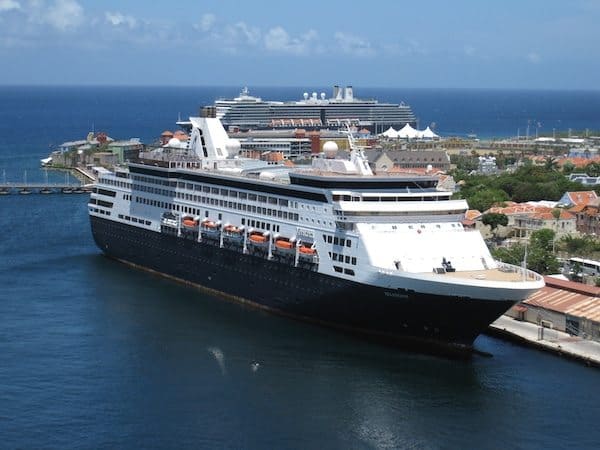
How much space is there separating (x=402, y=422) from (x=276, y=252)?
41.7 ft

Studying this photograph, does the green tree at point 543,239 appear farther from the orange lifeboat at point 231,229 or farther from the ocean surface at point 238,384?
the orange lifeboat at point 231,229

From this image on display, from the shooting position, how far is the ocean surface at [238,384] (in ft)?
94.4

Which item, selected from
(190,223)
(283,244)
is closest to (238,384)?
(283,244)

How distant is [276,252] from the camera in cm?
4091

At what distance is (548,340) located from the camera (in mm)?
37969

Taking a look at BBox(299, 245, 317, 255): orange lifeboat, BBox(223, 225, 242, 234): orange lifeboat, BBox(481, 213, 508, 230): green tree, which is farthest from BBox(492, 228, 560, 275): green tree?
BBox(223, 225, 242, 234): orange lifeboat

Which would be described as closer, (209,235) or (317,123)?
(209,235)

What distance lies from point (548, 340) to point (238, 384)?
1265 cm

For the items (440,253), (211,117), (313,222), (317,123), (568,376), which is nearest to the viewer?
(568,376)

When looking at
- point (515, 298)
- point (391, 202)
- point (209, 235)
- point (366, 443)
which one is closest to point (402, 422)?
point (366, 443)

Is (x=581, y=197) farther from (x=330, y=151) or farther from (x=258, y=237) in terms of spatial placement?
(x=258, y=237)

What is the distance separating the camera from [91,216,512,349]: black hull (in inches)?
1396

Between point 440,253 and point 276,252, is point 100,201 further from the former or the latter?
point 440,253

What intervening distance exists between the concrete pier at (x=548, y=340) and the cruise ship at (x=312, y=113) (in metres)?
79.8
